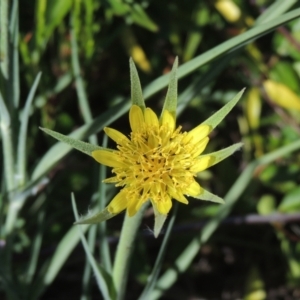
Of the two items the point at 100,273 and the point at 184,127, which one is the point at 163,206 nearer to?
the point at 100,273

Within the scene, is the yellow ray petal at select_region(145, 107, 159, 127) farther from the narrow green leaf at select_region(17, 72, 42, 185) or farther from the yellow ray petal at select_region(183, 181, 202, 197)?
the narrow green leaf at select_region(17, 72, 42, 185)

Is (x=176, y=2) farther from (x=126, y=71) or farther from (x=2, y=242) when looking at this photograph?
(x=2, y=242)

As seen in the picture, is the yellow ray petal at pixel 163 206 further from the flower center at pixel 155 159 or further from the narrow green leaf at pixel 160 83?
the narrow green leaf at pixel 160 83

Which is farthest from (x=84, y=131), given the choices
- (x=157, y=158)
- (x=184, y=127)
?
(x=184, y=127)

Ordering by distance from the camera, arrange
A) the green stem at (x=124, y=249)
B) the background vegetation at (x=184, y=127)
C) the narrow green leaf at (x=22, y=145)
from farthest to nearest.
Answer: the background vegetation at (x=184, y=127)
the narrow green leaf at (x=22, y=145)
the green stem at (x=124, y=249)

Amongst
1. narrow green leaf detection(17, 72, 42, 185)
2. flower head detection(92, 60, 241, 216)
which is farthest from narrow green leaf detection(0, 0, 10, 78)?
flower head detection(92, 60, 241, 216)

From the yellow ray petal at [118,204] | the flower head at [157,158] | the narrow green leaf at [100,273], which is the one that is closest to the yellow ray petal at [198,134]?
the flower head at [157,158]

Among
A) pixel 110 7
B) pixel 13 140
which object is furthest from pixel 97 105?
pixel 13 140
